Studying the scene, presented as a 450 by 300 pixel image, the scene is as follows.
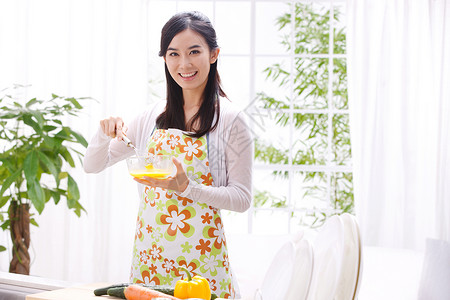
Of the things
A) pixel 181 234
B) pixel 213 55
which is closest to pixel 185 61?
pixel 213 55

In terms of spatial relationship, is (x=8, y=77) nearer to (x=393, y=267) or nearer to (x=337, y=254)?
(x=393, y=267)

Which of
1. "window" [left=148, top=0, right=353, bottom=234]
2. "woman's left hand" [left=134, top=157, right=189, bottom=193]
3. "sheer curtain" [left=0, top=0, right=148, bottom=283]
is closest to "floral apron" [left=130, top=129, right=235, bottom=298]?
"woman's left hand" [left=134, top=157, right=189, bottom=193]

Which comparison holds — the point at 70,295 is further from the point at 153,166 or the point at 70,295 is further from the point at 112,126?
the point at 112,126

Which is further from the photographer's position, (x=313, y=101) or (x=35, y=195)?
(x=313, y=101)

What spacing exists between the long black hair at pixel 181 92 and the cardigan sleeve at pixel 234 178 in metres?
0.08

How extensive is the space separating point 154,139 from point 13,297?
0.60 meters

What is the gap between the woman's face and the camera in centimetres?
160

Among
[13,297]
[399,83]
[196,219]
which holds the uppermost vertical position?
[399,83]

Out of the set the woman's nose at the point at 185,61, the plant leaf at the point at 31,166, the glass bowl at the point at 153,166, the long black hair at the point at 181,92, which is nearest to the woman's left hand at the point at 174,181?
the glass bowl at the point at 153,166

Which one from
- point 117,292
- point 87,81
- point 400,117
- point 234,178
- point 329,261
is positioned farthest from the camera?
point 87,81

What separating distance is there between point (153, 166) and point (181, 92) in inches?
13.5

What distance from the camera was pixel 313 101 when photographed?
3.96 meters

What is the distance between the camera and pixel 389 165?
3666 millimetres

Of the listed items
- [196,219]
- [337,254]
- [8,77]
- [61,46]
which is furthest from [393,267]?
[8,77]
